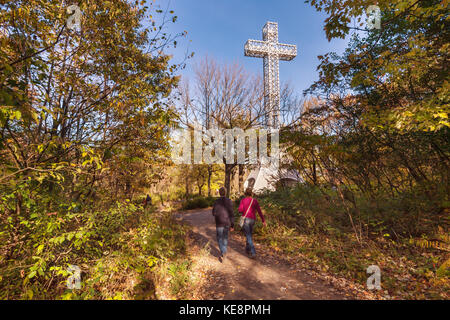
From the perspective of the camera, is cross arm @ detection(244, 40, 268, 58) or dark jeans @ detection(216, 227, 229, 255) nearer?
dark jeans @ detection(216, 227, 229, 255)

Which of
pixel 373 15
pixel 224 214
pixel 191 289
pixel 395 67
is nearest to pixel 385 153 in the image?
pixel 395 67

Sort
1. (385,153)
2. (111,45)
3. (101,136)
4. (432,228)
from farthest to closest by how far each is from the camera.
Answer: (385,153) → (432,228) → (101,136) → (111,45)

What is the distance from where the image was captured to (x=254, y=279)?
4598 millimetres

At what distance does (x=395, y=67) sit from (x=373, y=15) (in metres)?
1.48

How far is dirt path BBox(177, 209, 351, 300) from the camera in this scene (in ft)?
13.0

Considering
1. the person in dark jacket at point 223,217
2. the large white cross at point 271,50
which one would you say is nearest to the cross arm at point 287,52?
the large white cross at point 271,50

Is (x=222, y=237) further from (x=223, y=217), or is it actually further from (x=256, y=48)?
A: (x=256, y=48)

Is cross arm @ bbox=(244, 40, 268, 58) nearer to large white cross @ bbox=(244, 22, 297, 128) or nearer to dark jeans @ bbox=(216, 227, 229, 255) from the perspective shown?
large white cross @ bbox=(244, 22, 297, 128)

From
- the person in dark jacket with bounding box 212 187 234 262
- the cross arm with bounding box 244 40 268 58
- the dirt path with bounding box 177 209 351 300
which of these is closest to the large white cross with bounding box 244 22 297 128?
the cross arm with bounding box 244 40 268 58

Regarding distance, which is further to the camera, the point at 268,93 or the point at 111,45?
the point at 268,93

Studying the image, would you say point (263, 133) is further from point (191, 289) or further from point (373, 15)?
point (191, 289)

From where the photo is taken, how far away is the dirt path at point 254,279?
156 inches

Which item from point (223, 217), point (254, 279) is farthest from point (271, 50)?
point (254, 279)

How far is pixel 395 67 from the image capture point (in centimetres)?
507
